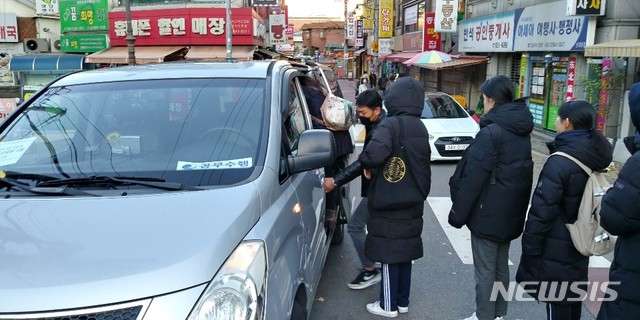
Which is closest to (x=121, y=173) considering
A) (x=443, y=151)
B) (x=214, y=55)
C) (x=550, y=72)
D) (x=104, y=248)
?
(x=104, y=248)

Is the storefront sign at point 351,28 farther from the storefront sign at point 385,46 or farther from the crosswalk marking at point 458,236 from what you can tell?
the crosswalk marking at point 458,236

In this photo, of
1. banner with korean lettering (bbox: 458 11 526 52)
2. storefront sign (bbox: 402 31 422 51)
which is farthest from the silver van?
storefront sign (bbox: 402 31 422 51)

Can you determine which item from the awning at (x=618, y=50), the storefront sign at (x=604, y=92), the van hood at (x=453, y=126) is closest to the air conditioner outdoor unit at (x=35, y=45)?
the van hood at (x=453, y=126)

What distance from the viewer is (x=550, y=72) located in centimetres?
1426

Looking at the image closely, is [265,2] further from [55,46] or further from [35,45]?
[55,46]

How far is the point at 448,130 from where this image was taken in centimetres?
1023

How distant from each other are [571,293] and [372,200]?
1435 millimetres

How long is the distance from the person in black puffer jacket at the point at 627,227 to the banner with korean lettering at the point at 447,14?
64.0 ft

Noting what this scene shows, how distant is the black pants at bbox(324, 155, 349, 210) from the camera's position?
15.1ft

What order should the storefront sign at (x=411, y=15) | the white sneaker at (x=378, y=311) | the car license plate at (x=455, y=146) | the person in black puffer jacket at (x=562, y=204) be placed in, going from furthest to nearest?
the storefront sign at (x=411, y=15), the car license plate at (x=455, y=146), the white sneaker at (x=378, y=311), the person in black puffer jacket at (x=562, y=204)

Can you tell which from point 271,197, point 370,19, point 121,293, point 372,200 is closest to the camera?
point 121,293

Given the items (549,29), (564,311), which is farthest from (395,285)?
(549,29)

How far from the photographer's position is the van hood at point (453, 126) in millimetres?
10234

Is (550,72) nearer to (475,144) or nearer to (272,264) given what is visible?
(475,144)
